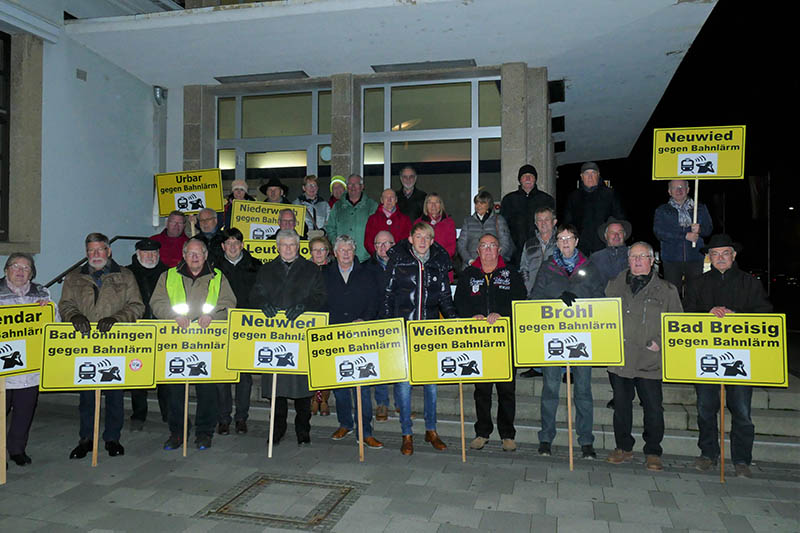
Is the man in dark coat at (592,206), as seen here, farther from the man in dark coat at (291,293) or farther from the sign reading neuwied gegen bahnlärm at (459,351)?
the man in dark coat at (291,293)

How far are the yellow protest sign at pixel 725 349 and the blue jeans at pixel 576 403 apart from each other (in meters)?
0.74

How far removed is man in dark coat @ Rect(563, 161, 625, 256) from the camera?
278 inches

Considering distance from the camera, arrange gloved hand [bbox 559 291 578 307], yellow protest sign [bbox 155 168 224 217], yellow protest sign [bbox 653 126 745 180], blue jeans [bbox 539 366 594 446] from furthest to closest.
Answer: yellow protest sign [bbox 155 168 224 217] < yellow protest sign [bbox 653 126 745 180] < blue jeans [bbox 539 366 594 446] < gloved hand [bbox 559 291 578 307]

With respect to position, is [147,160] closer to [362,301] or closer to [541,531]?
[362,301]

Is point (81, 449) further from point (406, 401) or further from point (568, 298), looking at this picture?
point (568, 298)

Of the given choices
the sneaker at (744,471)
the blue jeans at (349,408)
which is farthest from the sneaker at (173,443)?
the sneaker at (744,471)

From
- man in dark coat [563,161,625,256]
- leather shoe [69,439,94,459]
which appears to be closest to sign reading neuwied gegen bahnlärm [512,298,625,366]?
man in dark coat [563,161,625,256]

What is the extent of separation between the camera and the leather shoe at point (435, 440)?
5.75m

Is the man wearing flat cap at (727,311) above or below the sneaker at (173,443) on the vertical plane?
above

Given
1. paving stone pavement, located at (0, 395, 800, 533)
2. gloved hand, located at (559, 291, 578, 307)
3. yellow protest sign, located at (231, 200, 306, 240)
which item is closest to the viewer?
paving stone pavement, located at (0, 395, 800, 533)

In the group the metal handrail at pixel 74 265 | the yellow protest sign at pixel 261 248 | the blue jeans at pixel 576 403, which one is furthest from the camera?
the metal handrail at pixel 74 265

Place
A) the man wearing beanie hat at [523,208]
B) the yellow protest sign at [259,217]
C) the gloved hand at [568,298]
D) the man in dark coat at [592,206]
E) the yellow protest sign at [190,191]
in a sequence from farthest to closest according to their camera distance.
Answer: the yellow protest sign at [190,191] < the yellow protest sign at [259,217] < the man wearing beanie hat at [523,208] < the man in dark coat at [592,206] < the gloved hand at [568,298]

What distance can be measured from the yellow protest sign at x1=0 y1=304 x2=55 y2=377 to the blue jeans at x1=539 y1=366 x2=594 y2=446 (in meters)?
5.06

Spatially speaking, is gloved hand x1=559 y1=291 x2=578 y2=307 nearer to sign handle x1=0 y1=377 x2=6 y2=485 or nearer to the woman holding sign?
the woman holding sign
